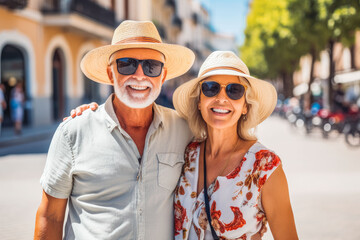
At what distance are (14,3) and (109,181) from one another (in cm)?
1632

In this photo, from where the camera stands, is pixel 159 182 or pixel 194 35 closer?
pixel 159 182

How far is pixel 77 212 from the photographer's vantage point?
2.38 meters

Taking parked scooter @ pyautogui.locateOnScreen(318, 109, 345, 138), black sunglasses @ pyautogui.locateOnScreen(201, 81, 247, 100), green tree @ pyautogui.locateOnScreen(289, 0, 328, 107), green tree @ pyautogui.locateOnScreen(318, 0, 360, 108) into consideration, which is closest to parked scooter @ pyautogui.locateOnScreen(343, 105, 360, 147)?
parked scooter @ pyautogui.locateOnScreen(318, 109, 345, 138)

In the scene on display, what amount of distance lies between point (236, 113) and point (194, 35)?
243 feet

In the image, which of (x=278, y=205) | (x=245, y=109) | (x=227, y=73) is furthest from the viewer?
(x=245, y=109)

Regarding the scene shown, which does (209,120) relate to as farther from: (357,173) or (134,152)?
(357,173)

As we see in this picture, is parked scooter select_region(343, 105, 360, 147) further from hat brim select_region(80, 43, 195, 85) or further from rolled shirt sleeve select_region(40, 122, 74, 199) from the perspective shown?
rolled shirt sleeve select_region(40, 122, 74, 199)

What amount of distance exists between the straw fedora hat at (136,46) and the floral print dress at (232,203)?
0.89 meters

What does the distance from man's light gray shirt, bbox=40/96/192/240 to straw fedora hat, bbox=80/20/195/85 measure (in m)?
0.48

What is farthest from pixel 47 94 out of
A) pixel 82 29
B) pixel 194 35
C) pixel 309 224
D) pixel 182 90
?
pixel 194 35

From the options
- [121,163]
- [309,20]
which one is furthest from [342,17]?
[121,163]

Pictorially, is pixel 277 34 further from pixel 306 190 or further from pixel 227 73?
pixel 227 73

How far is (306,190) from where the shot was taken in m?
7.14

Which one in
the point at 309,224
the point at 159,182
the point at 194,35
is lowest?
the point at 309,224
